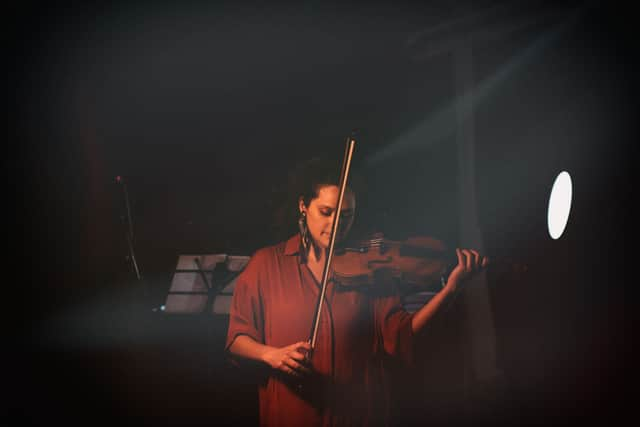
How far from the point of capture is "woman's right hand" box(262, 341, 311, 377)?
1.70 m

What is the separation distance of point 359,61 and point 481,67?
635mm

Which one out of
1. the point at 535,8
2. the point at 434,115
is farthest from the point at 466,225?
the point at 535,8

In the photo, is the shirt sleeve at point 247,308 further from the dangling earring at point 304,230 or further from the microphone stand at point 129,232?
the microphone stand at point 129,232

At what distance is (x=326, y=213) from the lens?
1874mm

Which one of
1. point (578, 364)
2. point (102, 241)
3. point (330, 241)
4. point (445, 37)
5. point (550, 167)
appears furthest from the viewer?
point (445, 37)

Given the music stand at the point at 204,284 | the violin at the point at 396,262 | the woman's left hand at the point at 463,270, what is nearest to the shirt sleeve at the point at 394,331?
the violin at the point at 396,262

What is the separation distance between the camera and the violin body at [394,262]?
1.67 m

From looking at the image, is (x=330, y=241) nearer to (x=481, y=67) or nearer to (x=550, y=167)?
(x=550, y=167)

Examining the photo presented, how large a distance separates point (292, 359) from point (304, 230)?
53 centimetres

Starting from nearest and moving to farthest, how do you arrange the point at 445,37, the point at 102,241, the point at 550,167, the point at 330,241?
1. the point at 330,241
2. the point at 550,167
3. the point at 102,241
4. the point at 445,37

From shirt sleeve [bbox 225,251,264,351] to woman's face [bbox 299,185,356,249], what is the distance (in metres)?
0.28

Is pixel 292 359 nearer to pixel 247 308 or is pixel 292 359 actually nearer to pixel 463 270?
pixel 247 308

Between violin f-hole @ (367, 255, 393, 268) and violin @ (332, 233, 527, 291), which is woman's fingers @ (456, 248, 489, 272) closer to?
violin @ (332, 233, 527, 291)

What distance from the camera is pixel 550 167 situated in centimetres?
210
